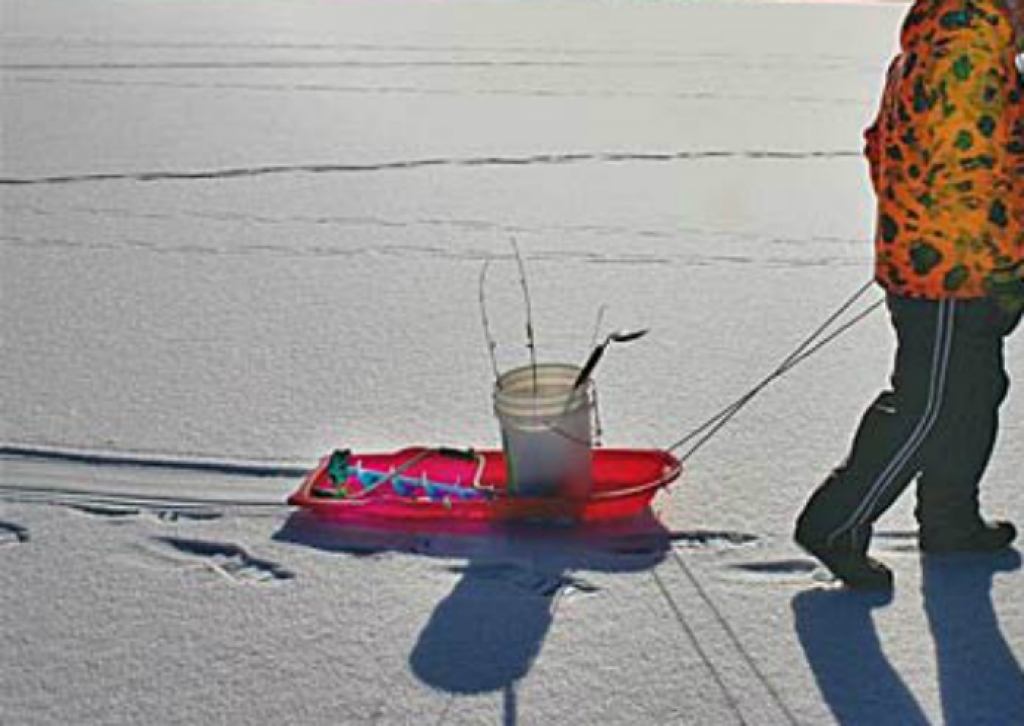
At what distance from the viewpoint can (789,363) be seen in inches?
153

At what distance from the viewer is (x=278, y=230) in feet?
17.4

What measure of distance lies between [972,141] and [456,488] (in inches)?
51.1

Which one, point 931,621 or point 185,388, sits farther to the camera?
point 185,388

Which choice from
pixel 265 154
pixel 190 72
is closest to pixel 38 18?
pixel 190 72

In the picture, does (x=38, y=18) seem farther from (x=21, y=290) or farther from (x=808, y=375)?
(x=808, y=375)

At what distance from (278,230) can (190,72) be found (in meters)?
3.23

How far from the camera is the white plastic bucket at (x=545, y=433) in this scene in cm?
291

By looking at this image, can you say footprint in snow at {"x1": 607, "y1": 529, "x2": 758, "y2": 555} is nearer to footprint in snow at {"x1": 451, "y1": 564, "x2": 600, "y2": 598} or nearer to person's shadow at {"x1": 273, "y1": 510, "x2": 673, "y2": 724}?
person's shadow at {"x1": 273, "y1": 510, "x2": 673, "y2": 724}

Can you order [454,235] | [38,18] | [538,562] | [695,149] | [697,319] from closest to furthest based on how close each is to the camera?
1. [538,562]
2. [697,319]
3. [454,235]
4. [695,149]
5. [38,18]

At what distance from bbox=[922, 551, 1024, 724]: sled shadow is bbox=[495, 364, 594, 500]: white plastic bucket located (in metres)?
0.72

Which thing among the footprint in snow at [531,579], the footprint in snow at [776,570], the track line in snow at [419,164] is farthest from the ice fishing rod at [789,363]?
the track line in snow at [419,164]

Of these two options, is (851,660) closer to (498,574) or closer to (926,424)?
(926,424)

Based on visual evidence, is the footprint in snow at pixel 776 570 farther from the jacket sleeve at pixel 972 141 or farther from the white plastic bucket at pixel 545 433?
the jacket sleeve at pixel 972 141

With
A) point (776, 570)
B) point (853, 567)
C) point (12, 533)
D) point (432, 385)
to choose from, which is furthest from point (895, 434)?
point (12, 533)
